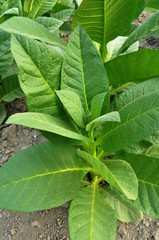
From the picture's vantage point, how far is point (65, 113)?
98 cm

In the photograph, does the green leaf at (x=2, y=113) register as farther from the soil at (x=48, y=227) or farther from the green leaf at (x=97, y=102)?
the green leaf at (x=97, y=102)

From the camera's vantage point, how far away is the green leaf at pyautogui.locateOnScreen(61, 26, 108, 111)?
911 millimetres

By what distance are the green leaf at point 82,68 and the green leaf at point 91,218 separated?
369 mm

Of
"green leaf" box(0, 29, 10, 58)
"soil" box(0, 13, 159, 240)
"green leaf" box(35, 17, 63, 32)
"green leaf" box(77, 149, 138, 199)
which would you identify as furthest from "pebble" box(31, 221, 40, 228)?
"green leaf" box(35, 17, 63, 32)

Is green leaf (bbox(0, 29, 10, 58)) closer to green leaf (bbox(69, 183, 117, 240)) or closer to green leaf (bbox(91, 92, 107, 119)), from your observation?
green leaf (bbox(91, 92, 107, 119))

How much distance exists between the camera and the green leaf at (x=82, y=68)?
91 centimetres

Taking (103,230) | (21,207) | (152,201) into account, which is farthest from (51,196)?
(152,201)

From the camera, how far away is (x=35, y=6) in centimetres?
141

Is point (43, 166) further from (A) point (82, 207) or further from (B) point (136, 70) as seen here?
(B) point (136, 70)

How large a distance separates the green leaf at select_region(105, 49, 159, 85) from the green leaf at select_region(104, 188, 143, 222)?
513mm

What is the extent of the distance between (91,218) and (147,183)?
251mm

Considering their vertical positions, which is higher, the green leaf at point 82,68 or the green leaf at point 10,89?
the green leaf at point 82,68

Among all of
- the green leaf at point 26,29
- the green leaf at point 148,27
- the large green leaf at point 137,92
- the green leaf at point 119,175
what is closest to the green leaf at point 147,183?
the green leaf at point 119,175

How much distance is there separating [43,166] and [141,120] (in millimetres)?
409
